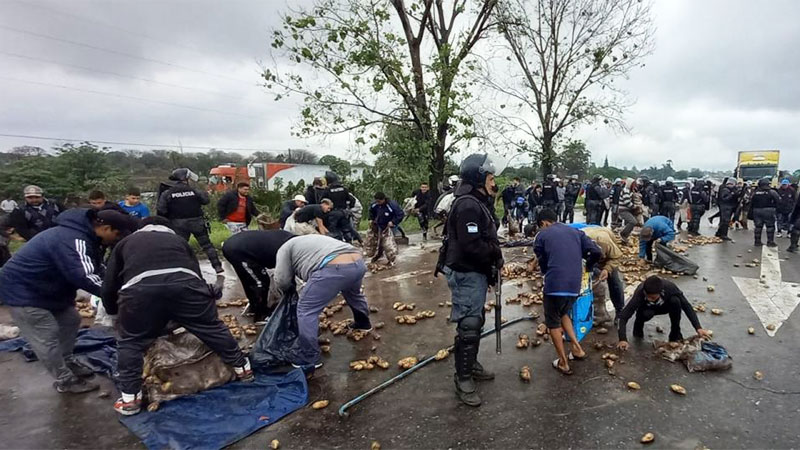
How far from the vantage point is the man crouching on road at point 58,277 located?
3588mm

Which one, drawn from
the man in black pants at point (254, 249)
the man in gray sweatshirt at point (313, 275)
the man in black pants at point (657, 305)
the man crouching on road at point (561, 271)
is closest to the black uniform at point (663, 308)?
the man in black pants at point (657, 305)

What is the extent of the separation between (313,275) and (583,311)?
9.19 feet

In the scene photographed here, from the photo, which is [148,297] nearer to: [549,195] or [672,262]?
[672,262]

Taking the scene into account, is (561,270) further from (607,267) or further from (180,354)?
(180,354)

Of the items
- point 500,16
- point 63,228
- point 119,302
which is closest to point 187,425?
point 119,302

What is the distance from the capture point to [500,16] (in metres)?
17.4

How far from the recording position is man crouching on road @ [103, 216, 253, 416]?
328cm

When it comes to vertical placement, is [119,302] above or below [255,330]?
above

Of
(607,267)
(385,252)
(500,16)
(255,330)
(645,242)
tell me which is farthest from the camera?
(500,16)

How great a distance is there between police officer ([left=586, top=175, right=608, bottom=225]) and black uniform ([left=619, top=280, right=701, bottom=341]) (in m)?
9.35

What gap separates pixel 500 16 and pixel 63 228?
58.2 feet

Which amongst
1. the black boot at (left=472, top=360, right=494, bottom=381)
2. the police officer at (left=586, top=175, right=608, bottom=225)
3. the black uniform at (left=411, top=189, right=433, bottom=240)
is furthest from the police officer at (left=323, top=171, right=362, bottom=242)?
the police officer at (left=586, top=175, right=608, bottom=225)

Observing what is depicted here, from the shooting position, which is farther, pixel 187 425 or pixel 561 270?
pixel 561 270

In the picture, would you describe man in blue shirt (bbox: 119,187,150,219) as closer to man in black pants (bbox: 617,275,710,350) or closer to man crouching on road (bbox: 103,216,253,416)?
man crouching on road (bbox: 103,216,253,416)
